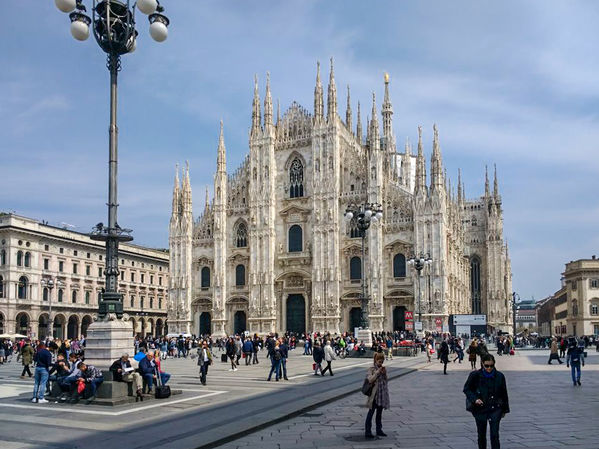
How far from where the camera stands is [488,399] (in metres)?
7.52

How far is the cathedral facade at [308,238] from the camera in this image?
2020 inches

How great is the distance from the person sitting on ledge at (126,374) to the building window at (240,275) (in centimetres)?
4337

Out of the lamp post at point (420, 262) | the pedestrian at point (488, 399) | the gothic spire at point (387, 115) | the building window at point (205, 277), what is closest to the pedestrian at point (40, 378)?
the pedestrian at point (488, 399)

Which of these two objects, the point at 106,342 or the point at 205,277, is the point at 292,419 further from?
the point at 205,277

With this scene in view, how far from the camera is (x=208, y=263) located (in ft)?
195

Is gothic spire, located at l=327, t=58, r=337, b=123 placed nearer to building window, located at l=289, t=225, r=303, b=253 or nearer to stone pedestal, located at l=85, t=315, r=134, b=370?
building window, located at l=289, t=225, r=303, b=253

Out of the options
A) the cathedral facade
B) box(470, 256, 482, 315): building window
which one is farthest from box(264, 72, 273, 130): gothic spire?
box(470, 256, 482, 315): building window

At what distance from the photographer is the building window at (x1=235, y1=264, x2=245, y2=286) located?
58062mm

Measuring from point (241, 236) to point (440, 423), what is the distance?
47.7 metres

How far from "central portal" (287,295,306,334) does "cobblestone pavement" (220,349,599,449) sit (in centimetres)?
3763

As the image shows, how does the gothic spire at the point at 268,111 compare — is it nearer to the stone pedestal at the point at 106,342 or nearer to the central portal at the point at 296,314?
the central portal at the point at 296,314

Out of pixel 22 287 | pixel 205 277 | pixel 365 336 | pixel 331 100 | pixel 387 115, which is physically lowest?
pixel 365 336

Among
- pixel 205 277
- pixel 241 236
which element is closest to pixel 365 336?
pixel 241 236

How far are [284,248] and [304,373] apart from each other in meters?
32.6
